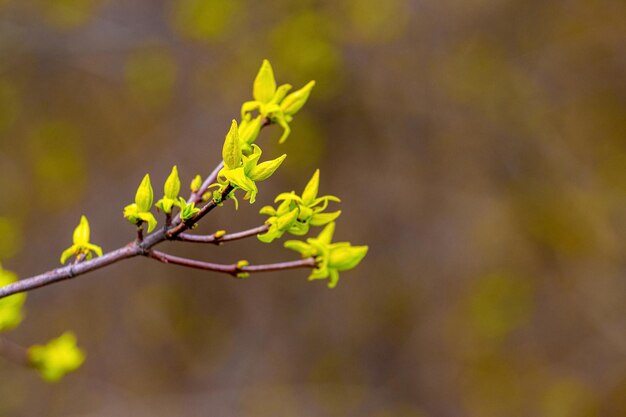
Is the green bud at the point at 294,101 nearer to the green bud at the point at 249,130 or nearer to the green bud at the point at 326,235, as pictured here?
the green bud at the point at 249,130

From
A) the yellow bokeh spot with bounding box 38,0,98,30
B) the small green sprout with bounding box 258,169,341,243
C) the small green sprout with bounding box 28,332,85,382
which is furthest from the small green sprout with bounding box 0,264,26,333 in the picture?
the yellow bokeh spot with bounding box 38,0,98,30

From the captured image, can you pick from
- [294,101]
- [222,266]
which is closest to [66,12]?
[294,101]

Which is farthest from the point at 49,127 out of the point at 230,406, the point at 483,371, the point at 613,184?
the point at 613,184

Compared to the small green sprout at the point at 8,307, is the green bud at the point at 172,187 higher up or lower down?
lower down

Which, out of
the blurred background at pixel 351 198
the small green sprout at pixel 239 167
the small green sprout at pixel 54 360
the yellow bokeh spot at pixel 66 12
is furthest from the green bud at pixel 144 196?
the yellow bokeh spot at pixel 66 12

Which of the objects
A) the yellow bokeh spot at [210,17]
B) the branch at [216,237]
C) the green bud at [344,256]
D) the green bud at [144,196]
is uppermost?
the yellow bokeh spot at [210,17]

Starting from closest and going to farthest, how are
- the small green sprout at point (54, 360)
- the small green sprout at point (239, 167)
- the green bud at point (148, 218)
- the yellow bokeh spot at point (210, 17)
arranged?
the small green sprout at point (239, 167) < the green bud at point (148, 218) < the small green sprout at point (54, 360) < the yellow bokeh spot at point (210, 17)
